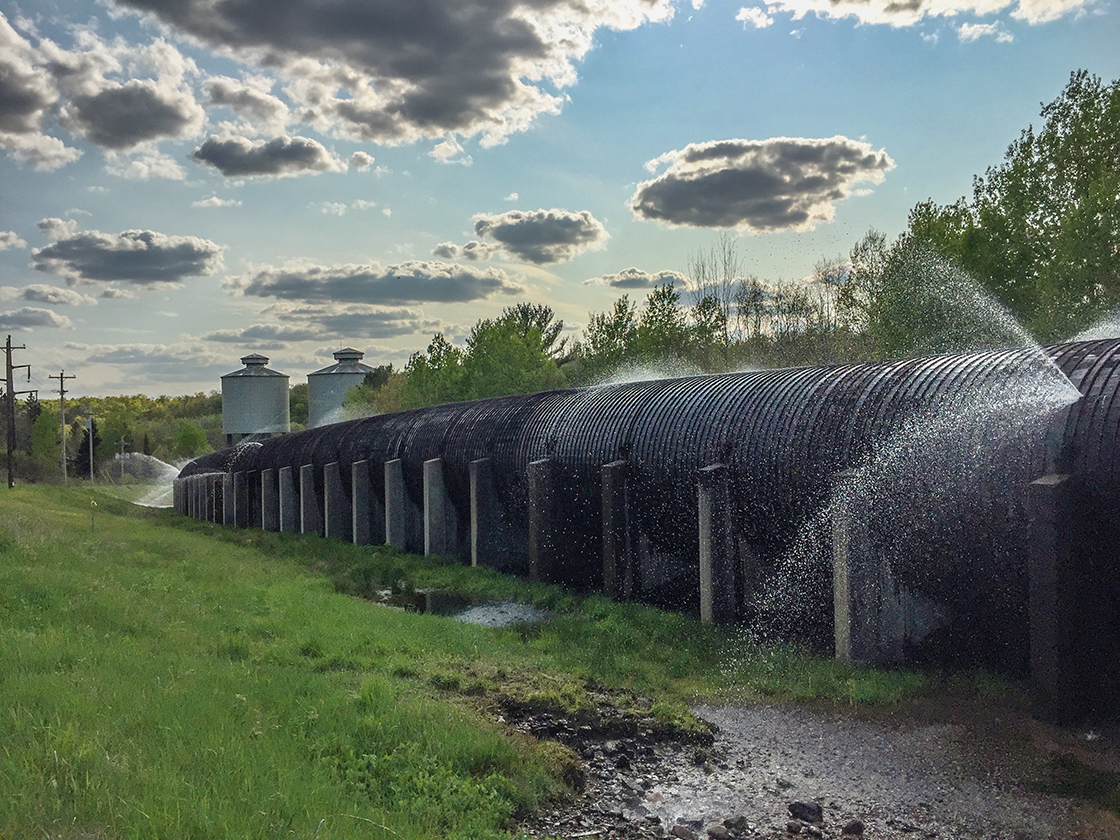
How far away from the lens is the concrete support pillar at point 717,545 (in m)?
13.3

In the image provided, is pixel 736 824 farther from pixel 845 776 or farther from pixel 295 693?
pixel 295 693

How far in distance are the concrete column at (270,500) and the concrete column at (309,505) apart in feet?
12.6

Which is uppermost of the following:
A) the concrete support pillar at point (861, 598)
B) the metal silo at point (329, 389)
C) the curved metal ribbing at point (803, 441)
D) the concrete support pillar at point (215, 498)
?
the metal silo at point (329, 389)

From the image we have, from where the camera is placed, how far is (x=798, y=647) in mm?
11766

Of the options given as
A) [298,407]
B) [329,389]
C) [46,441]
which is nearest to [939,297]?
[329,389]

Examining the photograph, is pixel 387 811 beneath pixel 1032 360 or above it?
beneath

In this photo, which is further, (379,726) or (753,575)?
(753,575)

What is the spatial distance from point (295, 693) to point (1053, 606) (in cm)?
Result: 773

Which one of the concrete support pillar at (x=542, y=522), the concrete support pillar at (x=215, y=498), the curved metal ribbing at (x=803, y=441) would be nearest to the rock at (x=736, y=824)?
the curved metal ribbing at (x=803, y=441)

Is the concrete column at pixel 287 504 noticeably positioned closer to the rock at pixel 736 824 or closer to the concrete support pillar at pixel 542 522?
the concrete support pillar at pixel 542 522

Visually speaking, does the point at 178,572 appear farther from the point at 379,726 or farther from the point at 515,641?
the point at 379,726

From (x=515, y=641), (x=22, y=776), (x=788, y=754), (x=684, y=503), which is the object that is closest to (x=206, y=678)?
(x=22, y=776)

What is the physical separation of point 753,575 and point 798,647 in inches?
65.7

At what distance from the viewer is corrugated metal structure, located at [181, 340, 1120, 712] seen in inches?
372
